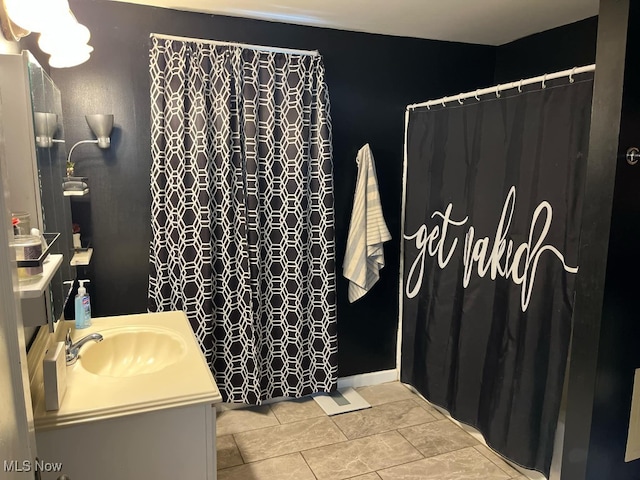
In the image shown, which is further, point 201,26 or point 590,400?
point 201,26

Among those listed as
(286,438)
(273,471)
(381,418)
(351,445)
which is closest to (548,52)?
(381,418)

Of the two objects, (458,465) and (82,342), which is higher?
(82,342)

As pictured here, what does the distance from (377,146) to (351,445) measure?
6.01 ft

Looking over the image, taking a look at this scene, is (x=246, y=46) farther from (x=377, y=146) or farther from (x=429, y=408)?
(x=429, y=408)

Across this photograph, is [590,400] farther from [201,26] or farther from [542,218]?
[201,26]

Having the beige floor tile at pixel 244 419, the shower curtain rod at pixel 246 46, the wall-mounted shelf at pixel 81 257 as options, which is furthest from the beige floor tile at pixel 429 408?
the shower curtain rod at pixel 246 46

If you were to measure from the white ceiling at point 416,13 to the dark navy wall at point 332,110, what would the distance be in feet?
0.32

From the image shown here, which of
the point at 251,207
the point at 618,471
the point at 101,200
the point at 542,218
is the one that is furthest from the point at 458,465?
the point at 101,200

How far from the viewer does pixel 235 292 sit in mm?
2789

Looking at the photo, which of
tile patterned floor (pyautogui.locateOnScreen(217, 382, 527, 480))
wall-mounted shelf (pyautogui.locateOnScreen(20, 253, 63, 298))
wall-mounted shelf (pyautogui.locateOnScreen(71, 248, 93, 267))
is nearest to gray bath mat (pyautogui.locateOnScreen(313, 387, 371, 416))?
tile patterned floor (pyautogui.locateOnScreen(217, 382, 527, 480))

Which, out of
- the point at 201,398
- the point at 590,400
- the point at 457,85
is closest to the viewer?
the point at 201,398

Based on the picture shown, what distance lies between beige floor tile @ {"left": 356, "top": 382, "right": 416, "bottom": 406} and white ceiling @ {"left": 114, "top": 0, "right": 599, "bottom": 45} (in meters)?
2.36

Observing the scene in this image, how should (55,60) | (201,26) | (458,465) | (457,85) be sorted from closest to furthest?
(55,60)
(458,465)
(201,26)
(457,85)

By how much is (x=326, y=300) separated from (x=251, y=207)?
75 centimetres
